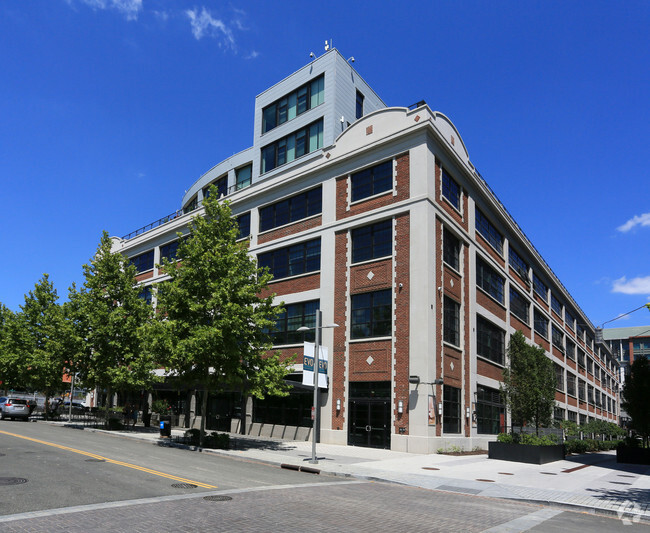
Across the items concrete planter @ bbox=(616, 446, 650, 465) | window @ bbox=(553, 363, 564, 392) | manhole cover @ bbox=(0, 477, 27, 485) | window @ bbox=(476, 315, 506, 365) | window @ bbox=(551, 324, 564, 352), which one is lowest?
concrete planter @ bbox=(616, 446, 650, 465)

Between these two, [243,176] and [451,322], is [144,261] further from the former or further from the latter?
[451,322]

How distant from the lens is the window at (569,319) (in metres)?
64.7

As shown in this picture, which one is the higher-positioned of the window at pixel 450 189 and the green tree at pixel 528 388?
the window at pixel 450 189

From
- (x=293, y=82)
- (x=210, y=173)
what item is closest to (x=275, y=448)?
(x=293, y=82)

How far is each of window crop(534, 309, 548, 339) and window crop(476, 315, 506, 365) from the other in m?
12.3

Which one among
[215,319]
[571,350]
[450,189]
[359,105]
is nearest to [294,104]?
[359,105]

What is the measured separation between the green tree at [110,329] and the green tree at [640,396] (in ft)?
87.0

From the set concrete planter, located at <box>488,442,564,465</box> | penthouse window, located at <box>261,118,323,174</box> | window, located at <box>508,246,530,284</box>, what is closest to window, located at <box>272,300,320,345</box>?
penthouse window, located at <box>261,118,323,174</box>

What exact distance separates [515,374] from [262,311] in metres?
13.3

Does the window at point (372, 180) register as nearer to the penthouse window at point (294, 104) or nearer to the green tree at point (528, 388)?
the penthouse window at point (294, 104)

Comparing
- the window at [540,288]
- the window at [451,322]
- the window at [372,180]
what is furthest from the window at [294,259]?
the window at [540,288]

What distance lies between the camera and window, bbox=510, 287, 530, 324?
43.0 metres

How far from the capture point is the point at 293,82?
1583 inches

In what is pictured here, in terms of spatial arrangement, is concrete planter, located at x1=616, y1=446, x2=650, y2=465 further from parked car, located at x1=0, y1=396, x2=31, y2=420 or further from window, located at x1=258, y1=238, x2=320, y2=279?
parked car, located at x1=0, y1=396, x2=31, y2=420
